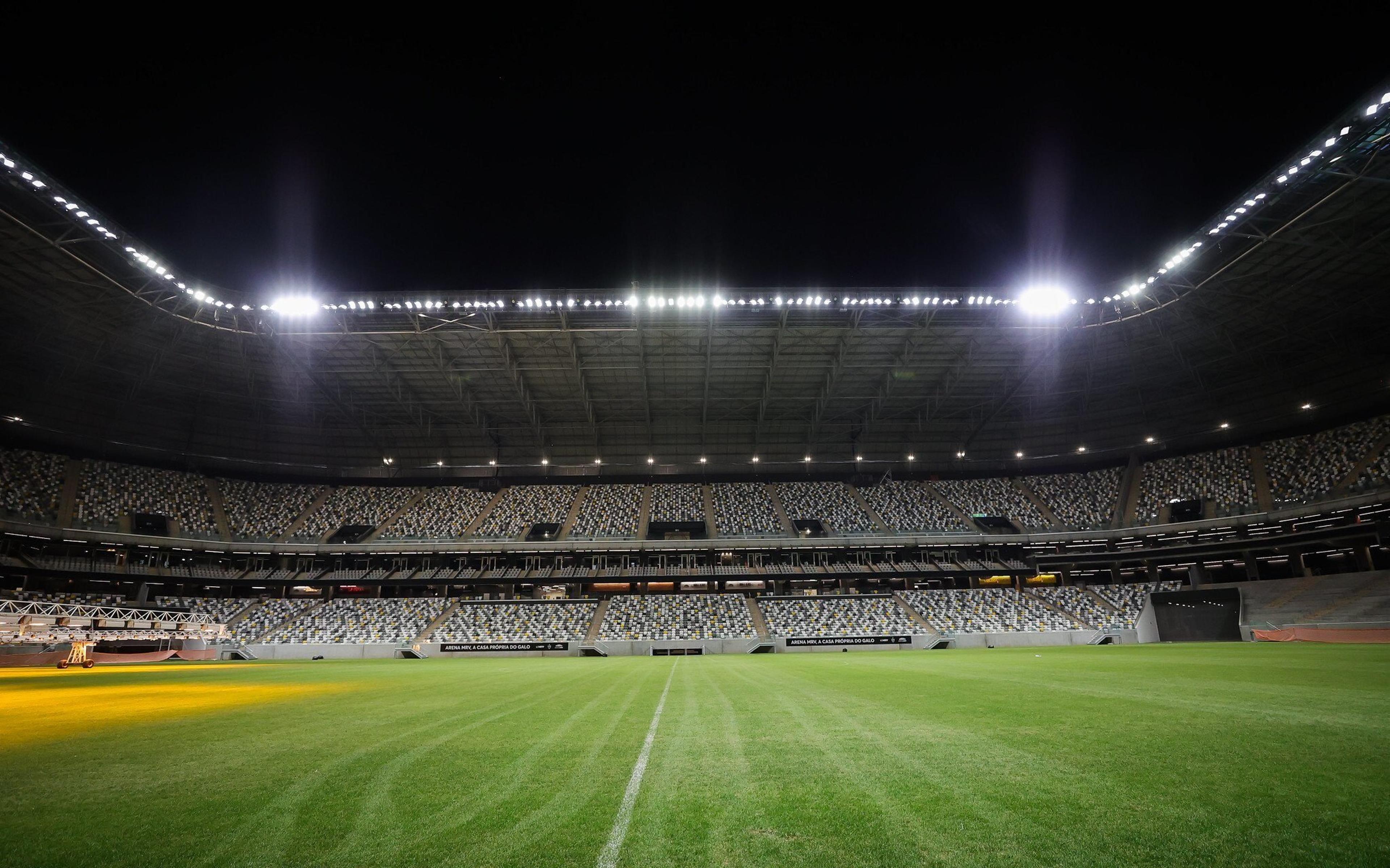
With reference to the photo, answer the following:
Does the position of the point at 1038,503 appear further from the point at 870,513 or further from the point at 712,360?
the point at 712,360

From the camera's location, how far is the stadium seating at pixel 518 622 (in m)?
46.0

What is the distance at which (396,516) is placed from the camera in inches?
2317

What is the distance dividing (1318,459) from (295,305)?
73378 mm

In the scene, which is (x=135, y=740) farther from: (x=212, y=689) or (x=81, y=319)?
(x=81, y=319)

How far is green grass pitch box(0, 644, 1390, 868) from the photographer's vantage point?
13.0 ft

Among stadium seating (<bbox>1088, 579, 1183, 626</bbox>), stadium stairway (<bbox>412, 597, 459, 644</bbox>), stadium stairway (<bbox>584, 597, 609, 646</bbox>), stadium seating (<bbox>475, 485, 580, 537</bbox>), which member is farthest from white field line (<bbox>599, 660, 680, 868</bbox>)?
stadium seating (<bbox>475, 485, 580, 537</bbox>)

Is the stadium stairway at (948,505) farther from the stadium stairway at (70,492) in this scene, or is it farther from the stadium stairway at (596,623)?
the stadium stairway at (70,492)

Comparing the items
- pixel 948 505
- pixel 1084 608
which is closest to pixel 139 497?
pixel 948 505

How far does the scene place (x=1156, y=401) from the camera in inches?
2141

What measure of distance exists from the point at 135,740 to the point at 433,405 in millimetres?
49379

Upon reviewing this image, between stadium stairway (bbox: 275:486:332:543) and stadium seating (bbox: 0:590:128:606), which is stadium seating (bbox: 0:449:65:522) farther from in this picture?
stadium stairway (bbox: 275:486:332:543)

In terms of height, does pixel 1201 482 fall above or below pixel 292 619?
above

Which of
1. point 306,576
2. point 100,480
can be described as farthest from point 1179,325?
point 100,480

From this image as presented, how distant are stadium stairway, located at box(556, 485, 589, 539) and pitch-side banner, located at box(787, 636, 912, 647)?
2257cm
